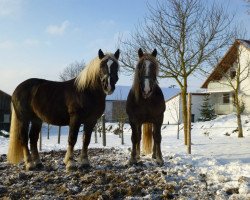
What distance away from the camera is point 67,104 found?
→ 720cm

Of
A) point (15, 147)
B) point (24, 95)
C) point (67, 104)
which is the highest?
point (24, 95)

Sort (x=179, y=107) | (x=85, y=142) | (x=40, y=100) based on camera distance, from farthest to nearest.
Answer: (x=179, y=107) → (x=40, y=100) → (x=85, y=142)

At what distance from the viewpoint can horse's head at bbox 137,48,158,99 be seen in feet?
24.0

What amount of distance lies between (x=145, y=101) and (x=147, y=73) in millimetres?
768

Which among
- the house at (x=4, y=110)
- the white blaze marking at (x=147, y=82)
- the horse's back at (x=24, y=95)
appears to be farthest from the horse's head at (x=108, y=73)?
the house at (x=4, y=110)

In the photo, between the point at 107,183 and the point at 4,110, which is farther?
the point at 4,110

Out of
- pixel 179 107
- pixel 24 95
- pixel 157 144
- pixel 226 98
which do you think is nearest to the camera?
pixel 24 95

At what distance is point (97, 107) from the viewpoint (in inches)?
279

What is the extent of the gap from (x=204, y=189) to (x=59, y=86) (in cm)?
390

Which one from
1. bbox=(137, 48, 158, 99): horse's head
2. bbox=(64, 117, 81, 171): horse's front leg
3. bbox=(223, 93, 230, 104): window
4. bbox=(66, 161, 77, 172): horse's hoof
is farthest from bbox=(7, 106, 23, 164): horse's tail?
bbox=(223, 93, 230, 104): window

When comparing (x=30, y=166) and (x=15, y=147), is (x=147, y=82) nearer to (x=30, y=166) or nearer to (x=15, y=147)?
(x=30, y=166)

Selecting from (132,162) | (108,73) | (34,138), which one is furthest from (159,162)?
(34,138)

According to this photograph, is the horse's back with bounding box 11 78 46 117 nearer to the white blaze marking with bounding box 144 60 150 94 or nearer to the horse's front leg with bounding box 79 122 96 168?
the horse's front leg with bounding box 79 122 96 168

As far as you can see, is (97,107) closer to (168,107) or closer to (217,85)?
(217,85)
